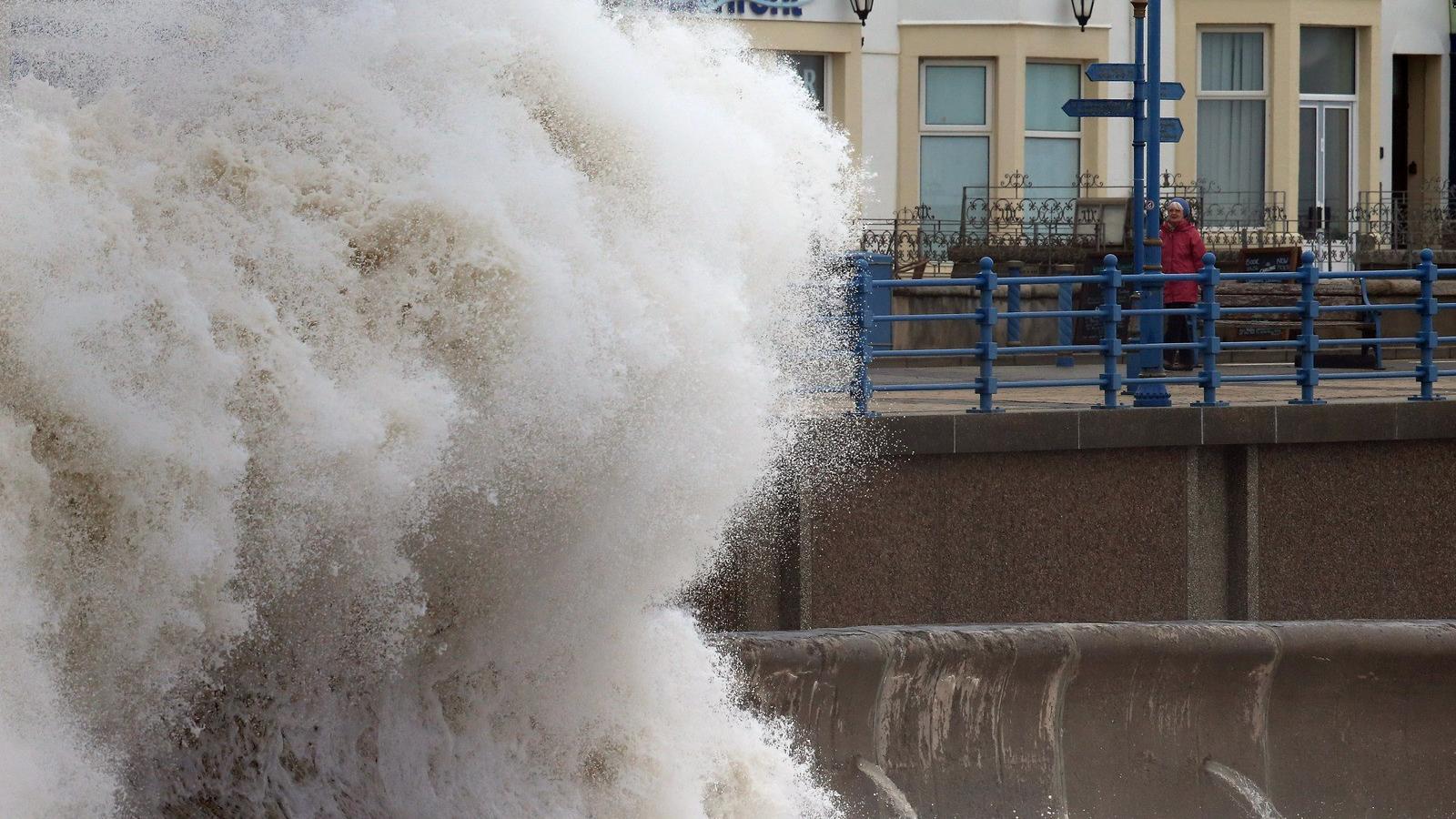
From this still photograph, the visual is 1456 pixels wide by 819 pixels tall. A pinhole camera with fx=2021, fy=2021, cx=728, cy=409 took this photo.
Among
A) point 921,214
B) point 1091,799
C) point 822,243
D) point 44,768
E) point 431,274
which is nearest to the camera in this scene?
point 44,768

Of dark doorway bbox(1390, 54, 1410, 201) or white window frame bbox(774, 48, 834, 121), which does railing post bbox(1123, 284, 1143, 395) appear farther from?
dark doorway bbox(1390, 54, 1410, 201)

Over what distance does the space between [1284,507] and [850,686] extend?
3696 millimetres

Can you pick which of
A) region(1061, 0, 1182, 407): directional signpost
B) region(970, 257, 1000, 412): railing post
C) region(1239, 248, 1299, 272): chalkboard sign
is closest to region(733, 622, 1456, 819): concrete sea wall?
region(970, 257, 1000, 412): railing post

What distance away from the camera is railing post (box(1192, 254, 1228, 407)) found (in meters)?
11.5

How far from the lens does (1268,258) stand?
66.9 feet

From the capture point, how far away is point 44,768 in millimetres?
5398

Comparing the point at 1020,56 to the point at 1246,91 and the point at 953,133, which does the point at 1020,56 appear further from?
the point at 1246,91

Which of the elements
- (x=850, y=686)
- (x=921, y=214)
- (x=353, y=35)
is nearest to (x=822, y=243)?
(x=850, y=686)

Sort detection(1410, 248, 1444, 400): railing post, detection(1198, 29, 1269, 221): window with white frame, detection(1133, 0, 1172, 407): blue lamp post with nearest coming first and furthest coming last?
detection(1410, 248, 1444, 400): railing post → detection(1133, 0, 1172, 407): blue lamp post → detection(1198, 29, 1269, 221): window with white frame

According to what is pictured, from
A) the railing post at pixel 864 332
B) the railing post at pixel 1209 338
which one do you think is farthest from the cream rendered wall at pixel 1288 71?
the railing post at pixel 864 332

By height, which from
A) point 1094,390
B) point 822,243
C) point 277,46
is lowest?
point 1094,390

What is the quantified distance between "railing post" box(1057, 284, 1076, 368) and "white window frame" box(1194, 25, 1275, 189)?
23.8 ft

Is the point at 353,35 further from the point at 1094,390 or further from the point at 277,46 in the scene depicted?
the point at 1094,390

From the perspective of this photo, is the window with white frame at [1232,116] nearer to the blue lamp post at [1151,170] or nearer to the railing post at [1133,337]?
the railing post at [1133,337]
